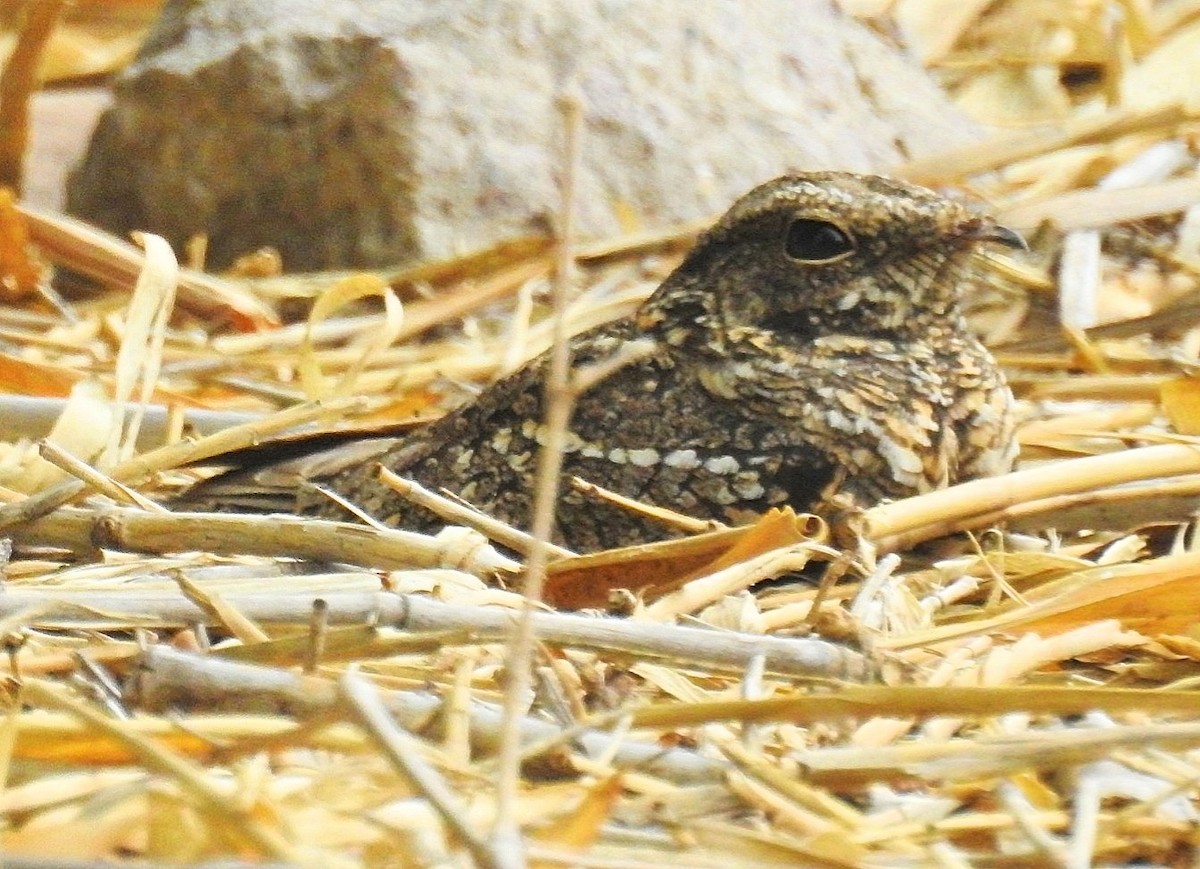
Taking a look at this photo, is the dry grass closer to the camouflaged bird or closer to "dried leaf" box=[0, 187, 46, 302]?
the camouflaged bird

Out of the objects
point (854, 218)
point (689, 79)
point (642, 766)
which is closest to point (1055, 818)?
point (642, 766)

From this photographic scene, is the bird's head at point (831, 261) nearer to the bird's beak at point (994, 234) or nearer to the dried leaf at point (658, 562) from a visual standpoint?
the bird's beak at point (994, 234)

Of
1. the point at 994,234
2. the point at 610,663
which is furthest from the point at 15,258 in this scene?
the point at 610,663

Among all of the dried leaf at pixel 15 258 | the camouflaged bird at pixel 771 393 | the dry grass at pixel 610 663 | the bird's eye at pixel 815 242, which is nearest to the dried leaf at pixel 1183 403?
the dry grass at pixel 610 663

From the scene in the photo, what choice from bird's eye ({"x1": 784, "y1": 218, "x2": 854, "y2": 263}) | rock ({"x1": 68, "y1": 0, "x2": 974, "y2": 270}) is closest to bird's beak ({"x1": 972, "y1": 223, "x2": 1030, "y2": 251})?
bird's eye ({"x1": 784, "y1": 218, "x2": 854, "y2": 263})

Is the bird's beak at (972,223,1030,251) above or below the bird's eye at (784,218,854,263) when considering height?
above

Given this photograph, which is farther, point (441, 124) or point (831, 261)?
point (441, 124)

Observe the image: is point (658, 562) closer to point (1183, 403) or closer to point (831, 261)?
point (831, 261)
